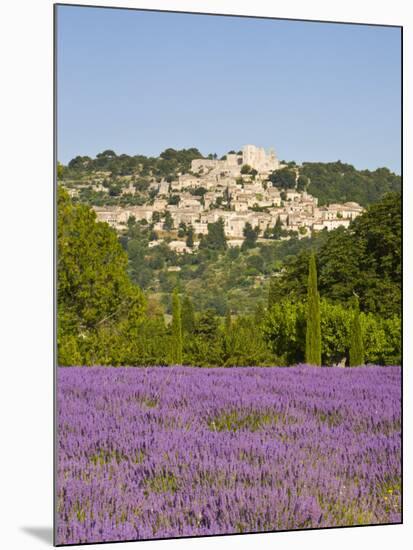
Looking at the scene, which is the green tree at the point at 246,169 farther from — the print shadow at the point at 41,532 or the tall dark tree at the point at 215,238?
the print shadow at the point at 41,532

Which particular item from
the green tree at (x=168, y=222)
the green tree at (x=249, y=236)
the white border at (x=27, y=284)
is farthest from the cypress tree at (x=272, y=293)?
the white border at (x=27, y=284)

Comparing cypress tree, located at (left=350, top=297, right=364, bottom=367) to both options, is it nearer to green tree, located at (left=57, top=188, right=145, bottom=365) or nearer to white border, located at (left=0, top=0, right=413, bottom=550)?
white border, located at (left=0, top=0, right=413, bottom=550)

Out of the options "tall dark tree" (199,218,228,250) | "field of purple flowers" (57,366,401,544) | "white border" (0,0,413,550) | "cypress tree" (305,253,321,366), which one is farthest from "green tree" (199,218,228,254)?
"white border" (0,0,413,550)

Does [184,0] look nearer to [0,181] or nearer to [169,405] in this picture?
[0,181]

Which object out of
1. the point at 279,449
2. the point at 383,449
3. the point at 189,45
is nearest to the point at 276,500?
the point at 279,449
